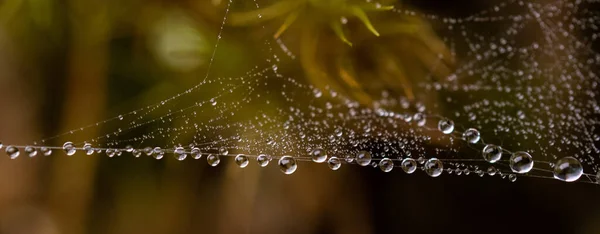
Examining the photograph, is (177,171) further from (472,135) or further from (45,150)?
(472,135)

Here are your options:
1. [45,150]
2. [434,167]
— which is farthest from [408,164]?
[45,150]

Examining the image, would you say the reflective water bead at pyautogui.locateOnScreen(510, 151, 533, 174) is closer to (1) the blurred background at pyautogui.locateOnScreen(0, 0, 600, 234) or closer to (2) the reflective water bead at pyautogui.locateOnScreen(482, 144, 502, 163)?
(2) the reflective water bead at pyautogui.locateOnScreen(482, 144, 502, 163)

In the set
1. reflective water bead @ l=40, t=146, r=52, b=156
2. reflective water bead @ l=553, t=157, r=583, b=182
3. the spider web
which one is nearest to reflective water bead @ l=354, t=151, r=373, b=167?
the spider web

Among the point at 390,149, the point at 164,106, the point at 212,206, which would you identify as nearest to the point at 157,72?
the point at 164,106

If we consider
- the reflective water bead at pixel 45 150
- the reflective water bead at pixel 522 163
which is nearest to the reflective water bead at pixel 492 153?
the reflective water bead at pixel 522 163

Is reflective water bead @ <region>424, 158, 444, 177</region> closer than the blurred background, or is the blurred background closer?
reflective water bead @ <region>424, 158, 444, 177</region>
